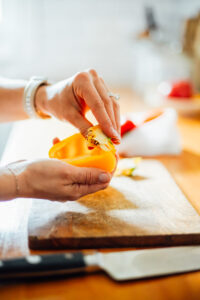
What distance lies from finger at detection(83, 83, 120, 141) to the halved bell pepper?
2cm

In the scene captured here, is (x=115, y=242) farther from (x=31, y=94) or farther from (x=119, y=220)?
(x=31, y=94)

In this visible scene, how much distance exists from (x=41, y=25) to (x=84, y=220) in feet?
5.08

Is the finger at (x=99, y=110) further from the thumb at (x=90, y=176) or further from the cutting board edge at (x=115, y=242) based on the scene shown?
the cutting board edge at (x=115, y=242)

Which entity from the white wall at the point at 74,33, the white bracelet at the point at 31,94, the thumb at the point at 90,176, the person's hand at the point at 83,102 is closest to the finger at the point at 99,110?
the person's hand at the point at 83,102

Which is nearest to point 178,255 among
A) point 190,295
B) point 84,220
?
point 190,295

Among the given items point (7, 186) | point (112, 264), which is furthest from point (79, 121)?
point (112, 264)

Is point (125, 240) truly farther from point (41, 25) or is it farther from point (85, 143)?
point (41, 25)

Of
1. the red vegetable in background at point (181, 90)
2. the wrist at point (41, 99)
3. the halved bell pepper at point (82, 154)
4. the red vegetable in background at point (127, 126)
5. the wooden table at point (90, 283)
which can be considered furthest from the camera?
the red vegetable in background at point (181, 90)

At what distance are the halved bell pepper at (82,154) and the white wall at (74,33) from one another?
1.23 m

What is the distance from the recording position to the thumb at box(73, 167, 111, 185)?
2.10 ft

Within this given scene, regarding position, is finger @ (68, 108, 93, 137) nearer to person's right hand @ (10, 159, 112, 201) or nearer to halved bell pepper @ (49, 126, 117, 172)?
halved bell pepper @ (49, 126, 117, 172)

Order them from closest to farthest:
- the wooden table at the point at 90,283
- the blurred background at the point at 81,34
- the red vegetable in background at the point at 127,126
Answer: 1. the wooden table at the point at 90,283
2. the red vegetable in background at the point at 127,126
3. the blurred background at the point at 81,34

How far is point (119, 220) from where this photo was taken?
2.12 feet

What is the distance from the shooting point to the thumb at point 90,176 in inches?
25.2
